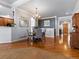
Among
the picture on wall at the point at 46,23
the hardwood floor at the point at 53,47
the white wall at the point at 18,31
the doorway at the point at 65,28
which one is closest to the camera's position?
the hardwood floor at the point at 53,47

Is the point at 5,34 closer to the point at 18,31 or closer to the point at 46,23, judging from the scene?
the point at 18,31

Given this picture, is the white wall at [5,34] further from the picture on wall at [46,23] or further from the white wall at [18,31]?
the picture on wall at [46,23]

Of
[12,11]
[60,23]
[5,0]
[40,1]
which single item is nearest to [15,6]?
[12,11]

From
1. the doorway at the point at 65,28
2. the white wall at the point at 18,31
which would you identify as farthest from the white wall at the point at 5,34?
the doorway at the point at 65,28

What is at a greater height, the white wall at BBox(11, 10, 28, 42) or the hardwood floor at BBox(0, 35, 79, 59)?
the white wall at BBox(11, 10, 28, 42)

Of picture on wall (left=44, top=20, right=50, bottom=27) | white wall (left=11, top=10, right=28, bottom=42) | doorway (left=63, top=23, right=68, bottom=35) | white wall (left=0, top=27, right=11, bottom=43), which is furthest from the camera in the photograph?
doorway (left=63, top=23, right=68, bottom=35)

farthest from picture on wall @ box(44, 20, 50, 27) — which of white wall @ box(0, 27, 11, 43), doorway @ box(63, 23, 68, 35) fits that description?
white wall @ box(0, 27, 11, 43)

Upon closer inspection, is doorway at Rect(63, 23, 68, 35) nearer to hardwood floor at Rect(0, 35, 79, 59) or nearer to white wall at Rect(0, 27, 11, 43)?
hardwood floor at Rect(0, 35, 79, 59)

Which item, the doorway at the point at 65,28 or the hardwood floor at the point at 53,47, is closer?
the hardwood floor at the point at 53,47

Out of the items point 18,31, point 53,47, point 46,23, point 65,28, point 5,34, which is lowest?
point 53,47

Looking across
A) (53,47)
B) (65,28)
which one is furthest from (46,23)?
(53,47)

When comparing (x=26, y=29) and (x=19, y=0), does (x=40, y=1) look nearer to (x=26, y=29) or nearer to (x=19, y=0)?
(x=19, y=0)

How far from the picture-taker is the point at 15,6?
757 centimetres

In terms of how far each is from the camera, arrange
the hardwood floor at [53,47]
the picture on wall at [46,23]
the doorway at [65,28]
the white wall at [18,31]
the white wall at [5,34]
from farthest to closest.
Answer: the doorway at [65,28] < the picture on wall at [46,23] < the white wall at [18,31] < the white wall at [5,34] < the hardwood floor at [53,47]
